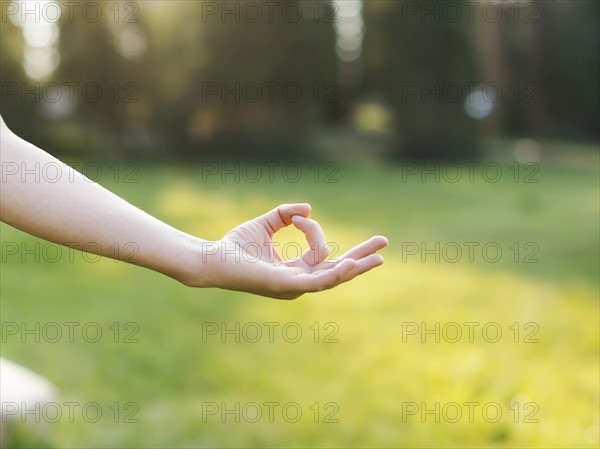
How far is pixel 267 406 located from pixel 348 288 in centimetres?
249

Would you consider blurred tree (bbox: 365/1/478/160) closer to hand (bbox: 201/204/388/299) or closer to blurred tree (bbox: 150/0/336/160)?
blurred tree (bbox: 150/0/336/160)

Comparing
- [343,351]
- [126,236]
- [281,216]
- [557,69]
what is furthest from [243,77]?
[126,236]

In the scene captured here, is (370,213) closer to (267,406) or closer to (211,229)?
(211,229)

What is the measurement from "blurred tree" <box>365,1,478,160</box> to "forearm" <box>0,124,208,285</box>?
1753 cm

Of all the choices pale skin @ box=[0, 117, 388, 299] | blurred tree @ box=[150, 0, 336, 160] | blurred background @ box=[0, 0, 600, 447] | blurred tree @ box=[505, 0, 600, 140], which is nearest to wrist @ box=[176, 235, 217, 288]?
pale skin @ box=[0, 117, 388, 299]

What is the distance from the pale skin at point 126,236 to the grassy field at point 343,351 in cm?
151

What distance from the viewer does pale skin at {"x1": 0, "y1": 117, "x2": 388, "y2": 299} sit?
1.40 metres

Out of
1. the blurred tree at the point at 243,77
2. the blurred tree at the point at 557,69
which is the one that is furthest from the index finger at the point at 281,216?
the blurred tree at the point at 557,69

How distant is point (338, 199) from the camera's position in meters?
11.6

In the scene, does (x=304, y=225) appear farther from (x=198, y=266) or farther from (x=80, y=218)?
(x=80, y=218)

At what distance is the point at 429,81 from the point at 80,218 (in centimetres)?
1824

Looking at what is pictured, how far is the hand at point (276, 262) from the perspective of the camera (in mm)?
1394

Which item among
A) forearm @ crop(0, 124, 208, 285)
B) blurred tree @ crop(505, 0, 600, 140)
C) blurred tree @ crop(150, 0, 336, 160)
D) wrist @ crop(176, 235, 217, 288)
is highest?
blurred tree @ crop(505, 0, 600, 140)

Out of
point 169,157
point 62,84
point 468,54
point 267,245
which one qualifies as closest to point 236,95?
point 169,157
